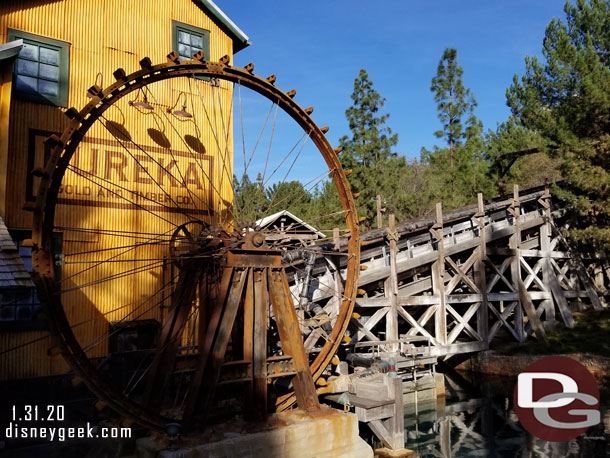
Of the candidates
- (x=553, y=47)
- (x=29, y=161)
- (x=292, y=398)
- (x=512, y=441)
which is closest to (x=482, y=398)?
(x=512, y=441)

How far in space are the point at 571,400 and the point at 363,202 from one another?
16.8 meters

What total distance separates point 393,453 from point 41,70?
10.1 metres

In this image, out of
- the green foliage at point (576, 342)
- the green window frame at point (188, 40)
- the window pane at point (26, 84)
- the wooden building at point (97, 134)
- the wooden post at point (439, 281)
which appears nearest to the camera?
the wooden building at point (97, 134)

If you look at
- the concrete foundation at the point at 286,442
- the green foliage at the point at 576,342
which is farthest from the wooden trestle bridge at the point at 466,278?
the concrete foundation at the point at 286,442

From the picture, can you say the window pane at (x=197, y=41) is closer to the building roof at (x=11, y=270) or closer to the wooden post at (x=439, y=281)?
the building roof at (x=11, y=270)

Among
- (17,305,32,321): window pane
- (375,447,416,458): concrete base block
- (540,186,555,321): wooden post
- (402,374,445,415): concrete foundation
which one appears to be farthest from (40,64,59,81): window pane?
(540,186,555,321): wooden post

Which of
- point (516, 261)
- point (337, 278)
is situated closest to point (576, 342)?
point (516, 261)

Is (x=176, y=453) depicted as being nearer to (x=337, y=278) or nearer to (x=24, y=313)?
(x=24, y=313)

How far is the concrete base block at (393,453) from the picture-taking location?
10.1 meters

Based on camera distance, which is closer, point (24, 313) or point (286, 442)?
point (286, 442)

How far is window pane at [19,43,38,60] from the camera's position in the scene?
10570mm

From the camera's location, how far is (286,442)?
304 inches

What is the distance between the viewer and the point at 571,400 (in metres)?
13.6

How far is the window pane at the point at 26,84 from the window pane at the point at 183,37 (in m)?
3.52
